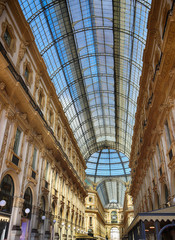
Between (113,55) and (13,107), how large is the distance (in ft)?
76.7

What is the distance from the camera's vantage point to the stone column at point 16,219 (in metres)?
14.8

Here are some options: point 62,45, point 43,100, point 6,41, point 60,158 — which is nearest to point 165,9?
point 6,41

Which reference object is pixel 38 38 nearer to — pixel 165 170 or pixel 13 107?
pixel 13 107

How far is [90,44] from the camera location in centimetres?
3419

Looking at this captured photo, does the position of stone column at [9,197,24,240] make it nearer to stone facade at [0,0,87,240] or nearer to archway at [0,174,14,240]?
stone facade at [0,0,87,240]

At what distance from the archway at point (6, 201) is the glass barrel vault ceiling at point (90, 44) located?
54.1 ft

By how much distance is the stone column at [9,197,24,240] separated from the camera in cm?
1475

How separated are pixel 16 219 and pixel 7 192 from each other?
2088mm

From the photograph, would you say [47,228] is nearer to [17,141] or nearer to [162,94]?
[17,141]

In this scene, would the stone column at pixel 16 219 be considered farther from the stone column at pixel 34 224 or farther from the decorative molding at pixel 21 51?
the decorative molding at pixel 21 51

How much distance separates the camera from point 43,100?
78.0 ft

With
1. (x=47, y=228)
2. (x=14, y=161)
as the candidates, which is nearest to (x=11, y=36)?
(x=14, y=161)

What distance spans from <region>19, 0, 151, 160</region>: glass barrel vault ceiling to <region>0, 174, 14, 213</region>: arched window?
1635 centimetres

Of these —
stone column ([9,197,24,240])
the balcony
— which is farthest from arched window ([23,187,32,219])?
the balcony
